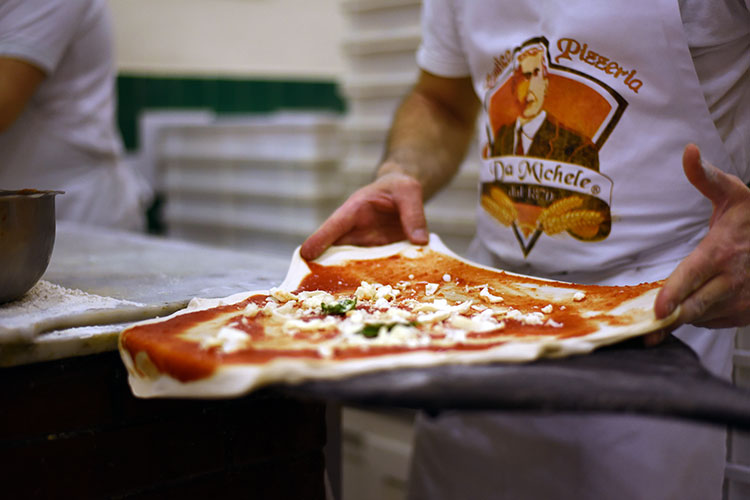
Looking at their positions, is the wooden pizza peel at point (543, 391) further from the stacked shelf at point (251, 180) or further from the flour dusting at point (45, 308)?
the stacked shelf at point (251, 180)

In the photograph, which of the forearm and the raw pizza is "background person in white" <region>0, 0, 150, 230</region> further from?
the raw pizza

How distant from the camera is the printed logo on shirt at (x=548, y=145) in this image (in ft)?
3.59

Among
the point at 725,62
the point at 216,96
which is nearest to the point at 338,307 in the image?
the point at 725,62

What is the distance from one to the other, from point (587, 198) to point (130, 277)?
2.71 ft

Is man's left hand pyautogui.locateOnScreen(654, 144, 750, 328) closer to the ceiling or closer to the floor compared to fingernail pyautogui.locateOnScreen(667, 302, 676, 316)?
closer to the ceiling

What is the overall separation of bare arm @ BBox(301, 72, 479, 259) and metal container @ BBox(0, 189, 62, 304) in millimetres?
411

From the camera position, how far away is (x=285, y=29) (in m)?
3.84

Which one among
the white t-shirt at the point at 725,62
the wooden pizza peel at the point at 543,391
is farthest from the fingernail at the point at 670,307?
the white t-shirt at the point at 725,62

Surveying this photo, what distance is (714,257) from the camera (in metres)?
0.79

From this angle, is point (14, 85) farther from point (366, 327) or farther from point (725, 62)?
point (725, 62)

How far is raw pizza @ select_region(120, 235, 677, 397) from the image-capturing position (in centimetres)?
69

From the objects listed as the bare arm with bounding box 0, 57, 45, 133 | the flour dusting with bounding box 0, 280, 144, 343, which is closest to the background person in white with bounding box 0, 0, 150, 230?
the bare arm with bounding box 0, 57, 45, 133

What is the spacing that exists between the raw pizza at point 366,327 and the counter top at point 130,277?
9cm

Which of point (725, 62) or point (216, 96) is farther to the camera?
point (216, 96)
